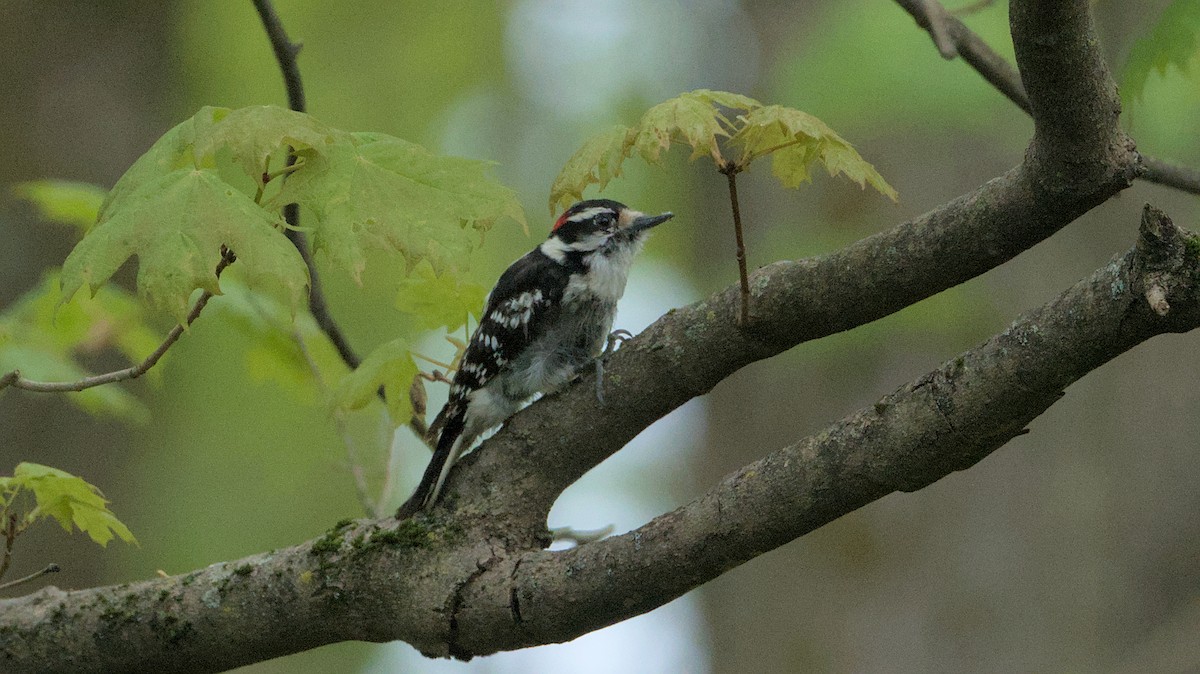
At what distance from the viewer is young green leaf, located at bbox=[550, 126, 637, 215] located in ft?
7.69

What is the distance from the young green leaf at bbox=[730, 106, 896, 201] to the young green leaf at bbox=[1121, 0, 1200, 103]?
3.00 ft

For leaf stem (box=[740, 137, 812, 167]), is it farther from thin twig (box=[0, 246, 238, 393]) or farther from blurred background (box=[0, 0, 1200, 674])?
blurred background (box=[0, 0, 1200, 674])

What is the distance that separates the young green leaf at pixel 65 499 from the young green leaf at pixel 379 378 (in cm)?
67

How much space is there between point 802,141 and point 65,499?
2.12 meters

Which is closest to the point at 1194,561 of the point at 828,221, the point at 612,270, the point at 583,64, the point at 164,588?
the point at 828,221

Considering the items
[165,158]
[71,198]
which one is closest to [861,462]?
[165,158]

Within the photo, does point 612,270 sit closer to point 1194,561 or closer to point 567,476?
point 567,476

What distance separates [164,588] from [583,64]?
9.64m

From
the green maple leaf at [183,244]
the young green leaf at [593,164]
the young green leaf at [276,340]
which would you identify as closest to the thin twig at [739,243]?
the young green leaf at [593,164]

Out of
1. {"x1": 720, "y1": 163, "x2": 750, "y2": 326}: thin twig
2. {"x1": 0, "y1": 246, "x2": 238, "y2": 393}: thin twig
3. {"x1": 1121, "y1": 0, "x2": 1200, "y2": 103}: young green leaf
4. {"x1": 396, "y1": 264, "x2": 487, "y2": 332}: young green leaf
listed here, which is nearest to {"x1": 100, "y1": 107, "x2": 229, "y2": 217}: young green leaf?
{"x1": 0, "y1": 246, "x2": 238, "y2": 393}: thin twig

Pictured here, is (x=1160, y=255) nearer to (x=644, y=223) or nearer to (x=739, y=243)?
(x=739, y=243)

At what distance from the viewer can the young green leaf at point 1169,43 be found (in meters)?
2.60

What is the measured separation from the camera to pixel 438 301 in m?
3.29

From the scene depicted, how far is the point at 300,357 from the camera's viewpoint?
4230 mm
